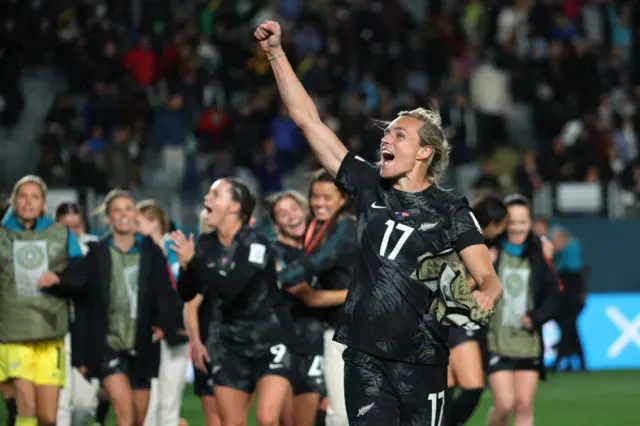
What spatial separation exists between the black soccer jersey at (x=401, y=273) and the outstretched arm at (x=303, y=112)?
0.34 m

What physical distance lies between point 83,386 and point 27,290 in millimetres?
1532

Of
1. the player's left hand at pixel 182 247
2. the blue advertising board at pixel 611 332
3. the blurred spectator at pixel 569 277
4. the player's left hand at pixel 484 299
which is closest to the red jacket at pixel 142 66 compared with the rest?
the blurred spectator at pixel 569 277

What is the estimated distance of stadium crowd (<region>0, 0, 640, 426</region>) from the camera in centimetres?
2116

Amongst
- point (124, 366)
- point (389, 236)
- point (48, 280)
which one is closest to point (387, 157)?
point (389, 236)

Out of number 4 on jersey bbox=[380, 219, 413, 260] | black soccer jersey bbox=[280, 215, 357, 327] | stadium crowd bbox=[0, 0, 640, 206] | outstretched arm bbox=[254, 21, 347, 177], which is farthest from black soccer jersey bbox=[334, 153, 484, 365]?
stadium crowd bbox=[0, 0, 640, 206]

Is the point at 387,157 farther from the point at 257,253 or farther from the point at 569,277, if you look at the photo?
the point at 569,277

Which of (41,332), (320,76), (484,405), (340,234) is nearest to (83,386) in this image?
(41,332)

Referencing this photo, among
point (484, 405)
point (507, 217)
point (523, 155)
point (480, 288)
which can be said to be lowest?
point (484, 405)

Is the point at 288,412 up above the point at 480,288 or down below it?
below

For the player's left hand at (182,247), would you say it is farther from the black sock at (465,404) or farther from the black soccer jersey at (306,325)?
the black sock at (465,404)

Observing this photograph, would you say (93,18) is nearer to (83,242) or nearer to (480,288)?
(83,242)

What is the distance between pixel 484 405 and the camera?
15.0m

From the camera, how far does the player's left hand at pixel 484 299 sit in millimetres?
6062

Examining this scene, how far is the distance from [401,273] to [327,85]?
Answer: 16.5 metres
